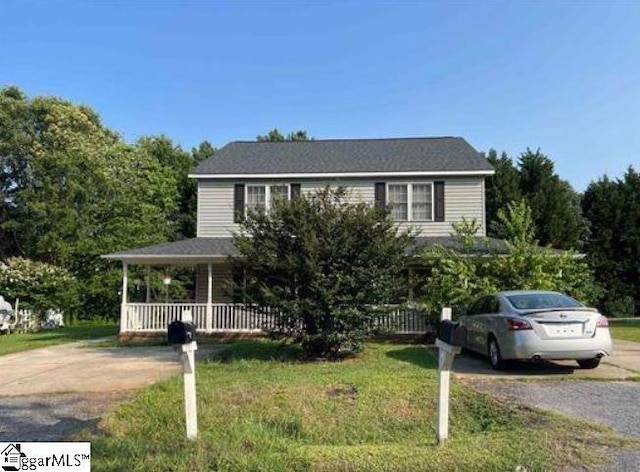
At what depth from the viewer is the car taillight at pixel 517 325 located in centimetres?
992

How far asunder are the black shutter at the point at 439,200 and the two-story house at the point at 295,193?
0.11 feet

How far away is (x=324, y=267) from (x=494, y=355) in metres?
3.66

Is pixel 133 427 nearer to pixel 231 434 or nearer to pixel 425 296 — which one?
pixel 231 434

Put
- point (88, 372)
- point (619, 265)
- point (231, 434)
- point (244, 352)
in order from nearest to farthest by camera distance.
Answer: point (231, 434) → point (88, 372) → point (244, 352) → point (619, 265)

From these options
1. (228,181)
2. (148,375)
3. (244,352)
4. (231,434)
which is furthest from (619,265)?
(231,434)

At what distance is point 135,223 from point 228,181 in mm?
13637

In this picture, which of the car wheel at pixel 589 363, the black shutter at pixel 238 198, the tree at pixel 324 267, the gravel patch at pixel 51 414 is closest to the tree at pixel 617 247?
the black shutter at pixel 238 198

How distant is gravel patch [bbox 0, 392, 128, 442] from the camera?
6422mm

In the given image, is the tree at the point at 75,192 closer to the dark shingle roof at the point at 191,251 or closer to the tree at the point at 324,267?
the dark shingle roof at the point at 191,251

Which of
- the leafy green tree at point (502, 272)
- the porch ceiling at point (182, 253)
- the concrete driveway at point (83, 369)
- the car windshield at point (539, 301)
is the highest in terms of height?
the porch ceiling at point (182, 253)

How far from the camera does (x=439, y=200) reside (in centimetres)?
2055

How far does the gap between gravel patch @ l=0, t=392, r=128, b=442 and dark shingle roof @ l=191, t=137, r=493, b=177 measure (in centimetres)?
1353

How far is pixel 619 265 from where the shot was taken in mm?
32750

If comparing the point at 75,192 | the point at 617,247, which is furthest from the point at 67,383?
the point at 617,247
